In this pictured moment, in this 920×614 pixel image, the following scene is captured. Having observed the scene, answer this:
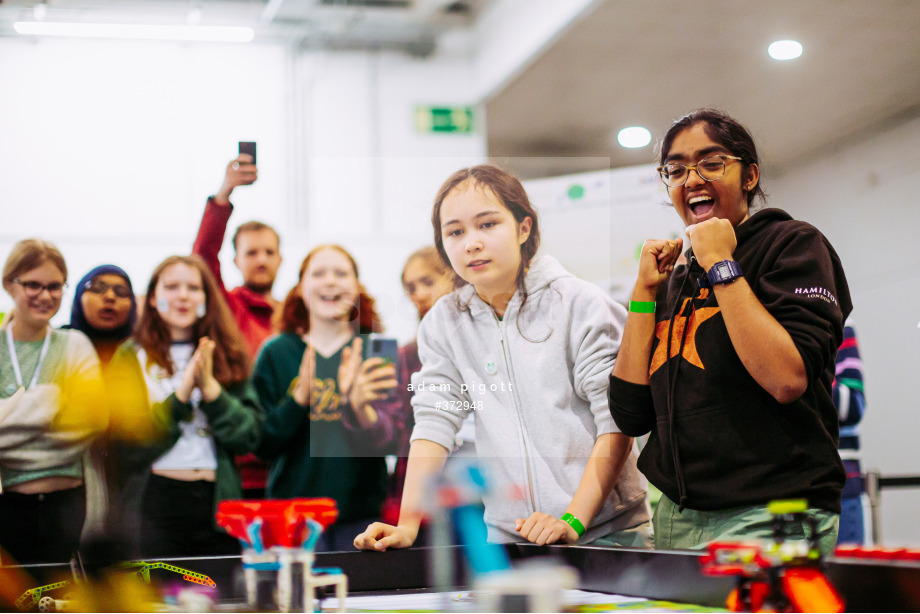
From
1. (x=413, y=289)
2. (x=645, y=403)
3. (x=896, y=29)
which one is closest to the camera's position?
(x=645, y=403)

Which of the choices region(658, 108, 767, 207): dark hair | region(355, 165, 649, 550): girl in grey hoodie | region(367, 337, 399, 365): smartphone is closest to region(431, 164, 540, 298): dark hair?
region(355, 165, 649, 550): girl in grey hoodie

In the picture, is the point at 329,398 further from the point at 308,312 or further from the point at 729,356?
the point at 729,356

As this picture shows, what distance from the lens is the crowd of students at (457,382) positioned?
1257 millimetres

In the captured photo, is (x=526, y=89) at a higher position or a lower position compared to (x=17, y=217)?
higher

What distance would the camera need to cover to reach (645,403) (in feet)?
4.70

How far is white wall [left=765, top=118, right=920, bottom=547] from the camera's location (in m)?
2.66

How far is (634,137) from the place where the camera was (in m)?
2.29

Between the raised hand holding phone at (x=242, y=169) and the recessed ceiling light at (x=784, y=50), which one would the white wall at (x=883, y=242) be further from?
the raised hand holding phone at (x=242, y=169)

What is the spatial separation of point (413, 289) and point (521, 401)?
0.48 metres

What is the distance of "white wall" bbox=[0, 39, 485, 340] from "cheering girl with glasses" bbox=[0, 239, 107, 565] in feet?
1.60

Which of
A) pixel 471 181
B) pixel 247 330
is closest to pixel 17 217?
pixel 247 330

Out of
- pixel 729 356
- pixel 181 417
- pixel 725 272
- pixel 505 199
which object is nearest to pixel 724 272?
pixel 725 272

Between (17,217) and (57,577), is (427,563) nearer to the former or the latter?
(57,577)

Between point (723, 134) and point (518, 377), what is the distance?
2.17 ft
